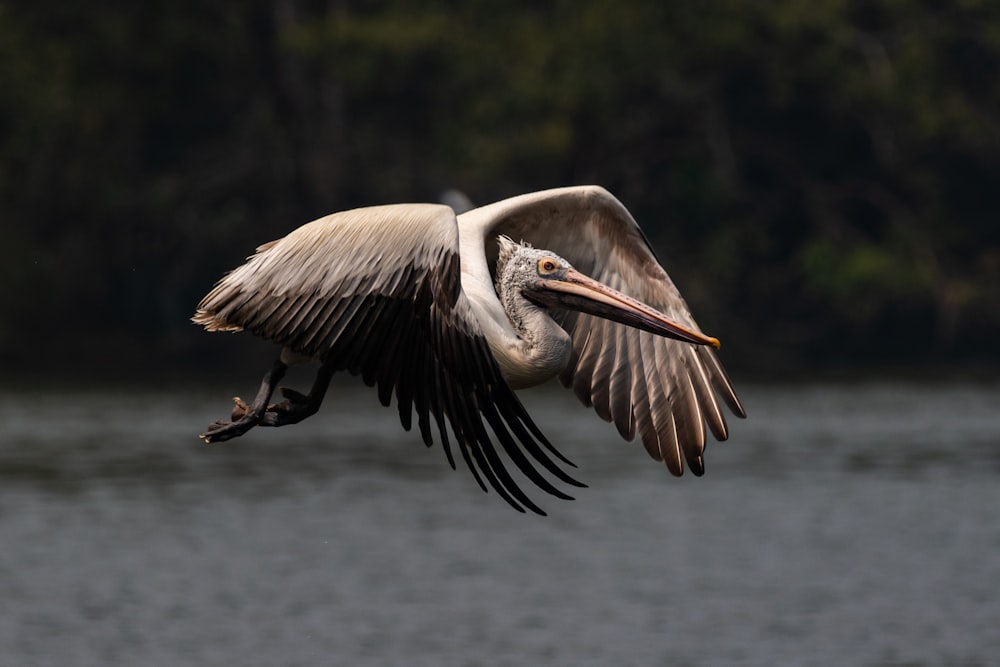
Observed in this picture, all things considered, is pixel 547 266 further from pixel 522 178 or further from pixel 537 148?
pixel 522 178

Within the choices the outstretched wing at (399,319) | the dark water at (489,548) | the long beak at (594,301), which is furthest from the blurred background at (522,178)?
the outstretched wing at (399,319)

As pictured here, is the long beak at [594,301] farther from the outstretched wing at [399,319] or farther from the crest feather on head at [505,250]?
the outstretched wing at [399,319]

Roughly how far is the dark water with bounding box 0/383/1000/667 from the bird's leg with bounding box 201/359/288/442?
5592mm

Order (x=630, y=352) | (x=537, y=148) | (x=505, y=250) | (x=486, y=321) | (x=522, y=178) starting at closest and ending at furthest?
(x=486, y=321) < (x=505, y=250) < (x=630, y=352) < (x=537, y=148) < (x=522, y=178)

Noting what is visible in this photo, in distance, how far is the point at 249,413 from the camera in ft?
26.0

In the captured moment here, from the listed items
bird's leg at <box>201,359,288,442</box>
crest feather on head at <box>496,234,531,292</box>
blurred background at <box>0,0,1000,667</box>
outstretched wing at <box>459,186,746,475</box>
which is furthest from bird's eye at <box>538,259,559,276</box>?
blurred background at <box>0,0,1000,667</box>

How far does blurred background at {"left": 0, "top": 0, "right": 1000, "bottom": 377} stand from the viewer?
3425 cm

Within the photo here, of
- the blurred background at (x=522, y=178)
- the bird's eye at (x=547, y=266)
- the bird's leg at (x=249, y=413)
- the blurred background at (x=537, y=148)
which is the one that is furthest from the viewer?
the blurred background at (x=537, y=148)

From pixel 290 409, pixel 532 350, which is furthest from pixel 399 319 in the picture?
pixel 290 409

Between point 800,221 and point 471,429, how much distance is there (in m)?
30.2

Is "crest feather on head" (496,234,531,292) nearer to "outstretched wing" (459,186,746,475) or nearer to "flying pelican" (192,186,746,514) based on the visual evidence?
"flying pelican" (192,186,746,514)

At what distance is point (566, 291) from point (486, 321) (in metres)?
0.45

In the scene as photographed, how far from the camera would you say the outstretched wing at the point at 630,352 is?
8.62m

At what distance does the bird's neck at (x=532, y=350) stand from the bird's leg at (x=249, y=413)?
0.83 metres
